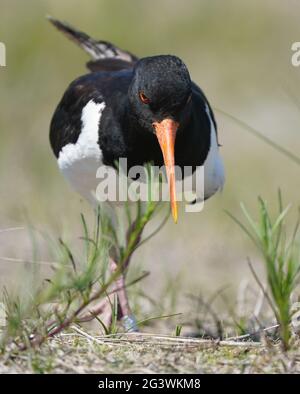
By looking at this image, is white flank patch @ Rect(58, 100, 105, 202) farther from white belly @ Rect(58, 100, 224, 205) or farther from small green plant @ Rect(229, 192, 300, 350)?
small green plant @ Rect(229, 192, 300, 350)

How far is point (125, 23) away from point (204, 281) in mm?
4613

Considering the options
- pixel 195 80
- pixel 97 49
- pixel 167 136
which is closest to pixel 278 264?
pixel 167 136

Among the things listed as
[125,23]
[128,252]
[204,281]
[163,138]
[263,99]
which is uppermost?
[125,23]

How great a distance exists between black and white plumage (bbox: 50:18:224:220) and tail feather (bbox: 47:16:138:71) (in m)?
0.71

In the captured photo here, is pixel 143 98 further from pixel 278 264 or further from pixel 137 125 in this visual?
pixel 278 264

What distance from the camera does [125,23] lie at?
10.6 meters

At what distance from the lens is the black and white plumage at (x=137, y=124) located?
4211mm

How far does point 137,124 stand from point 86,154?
1.35ft

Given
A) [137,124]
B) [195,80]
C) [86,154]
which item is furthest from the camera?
[195,80]

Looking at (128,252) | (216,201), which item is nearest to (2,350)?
(128,252)

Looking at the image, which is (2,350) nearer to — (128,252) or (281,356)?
(128,252)

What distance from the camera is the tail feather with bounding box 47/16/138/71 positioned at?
20.1 ft

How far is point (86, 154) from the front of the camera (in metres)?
4.81

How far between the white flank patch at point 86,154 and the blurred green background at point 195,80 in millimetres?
2176
